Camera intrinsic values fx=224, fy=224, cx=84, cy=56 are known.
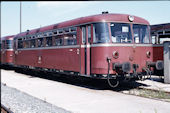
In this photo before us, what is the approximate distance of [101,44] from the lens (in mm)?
9094

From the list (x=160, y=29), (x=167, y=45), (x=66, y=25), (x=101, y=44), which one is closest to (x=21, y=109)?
(x=101, y=44)

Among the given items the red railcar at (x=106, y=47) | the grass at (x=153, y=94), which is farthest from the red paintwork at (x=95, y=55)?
the grass at (x=153, y=94)

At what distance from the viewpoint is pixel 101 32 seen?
9.19 m

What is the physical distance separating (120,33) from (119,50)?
752mm

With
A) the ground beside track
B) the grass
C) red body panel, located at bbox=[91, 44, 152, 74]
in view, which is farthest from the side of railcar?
the grass

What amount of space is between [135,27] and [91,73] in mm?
2800

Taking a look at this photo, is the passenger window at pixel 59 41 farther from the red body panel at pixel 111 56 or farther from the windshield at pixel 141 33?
the windshield at pixel 141 33

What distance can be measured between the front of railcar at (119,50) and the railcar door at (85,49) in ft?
1.05

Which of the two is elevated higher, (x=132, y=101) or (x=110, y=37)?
(x=110, y=37)

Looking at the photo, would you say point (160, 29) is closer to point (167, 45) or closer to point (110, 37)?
point (167, 45)

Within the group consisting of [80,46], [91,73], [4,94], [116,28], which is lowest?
[4,94]

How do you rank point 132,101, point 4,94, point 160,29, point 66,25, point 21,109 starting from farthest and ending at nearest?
1. point 160,29
2. point 66,25
3. point 4,94
4. point 132,101
5. point 21,109

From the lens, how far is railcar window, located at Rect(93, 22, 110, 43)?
29.9 ft

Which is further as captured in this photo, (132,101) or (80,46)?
(80,46)
